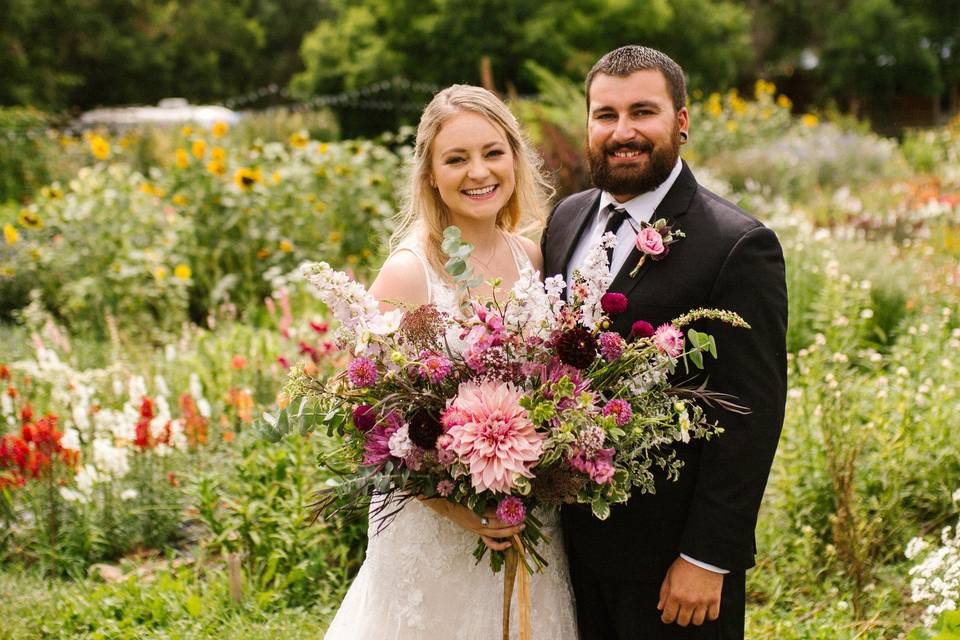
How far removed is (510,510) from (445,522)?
26.9 inches

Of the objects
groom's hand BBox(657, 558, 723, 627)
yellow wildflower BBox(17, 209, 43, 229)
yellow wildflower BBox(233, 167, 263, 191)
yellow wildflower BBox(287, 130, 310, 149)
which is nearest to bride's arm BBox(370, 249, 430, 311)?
groom's hand BBox(657, 558, 723, 627)

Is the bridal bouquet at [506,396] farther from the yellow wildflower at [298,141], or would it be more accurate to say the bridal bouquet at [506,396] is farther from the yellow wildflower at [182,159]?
the yellow wildflower at [298,141]

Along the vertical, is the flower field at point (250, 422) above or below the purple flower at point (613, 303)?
below

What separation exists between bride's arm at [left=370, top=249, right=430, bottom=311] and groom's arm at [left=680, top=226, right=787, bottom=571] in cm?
87

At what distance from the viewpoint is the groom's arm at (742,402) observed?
236 centimetres

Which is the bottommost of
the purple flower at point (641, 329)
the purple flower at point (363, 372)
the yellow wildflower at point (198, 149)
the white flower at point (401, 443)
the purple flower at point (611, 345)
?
the white flower at point (401, 443)

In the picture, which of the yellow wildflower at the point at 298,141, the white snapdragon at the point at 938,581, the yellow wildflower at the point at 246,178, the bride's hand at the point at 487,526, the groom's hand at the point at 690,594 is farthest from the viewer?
the yellow wildflower at the point at 298,141

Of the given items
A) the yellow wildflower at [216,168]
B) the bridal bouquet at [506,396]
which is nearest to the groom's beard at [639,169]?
the bridal bouquet at [506,396]

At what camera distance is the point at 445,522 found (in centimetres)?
260

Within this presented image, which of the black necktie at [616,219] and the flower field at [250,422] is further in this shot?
the flower field at [250,422]

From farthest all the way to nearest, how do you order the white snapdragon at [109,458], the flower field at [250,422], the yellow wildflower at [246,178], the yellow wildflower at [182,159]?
the yellow wildflower at [182,159] → the yellow wildflower at [246,178] → the white snapdragon at [109,458] → the flower field at [250,422]

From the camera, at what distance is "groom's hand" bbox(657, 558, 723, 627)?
2398mm

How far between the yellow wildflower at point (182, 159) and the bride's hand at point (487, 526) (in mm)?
5910

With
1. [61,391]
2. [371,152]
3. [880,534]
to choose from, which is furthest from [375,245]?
[880,534]
